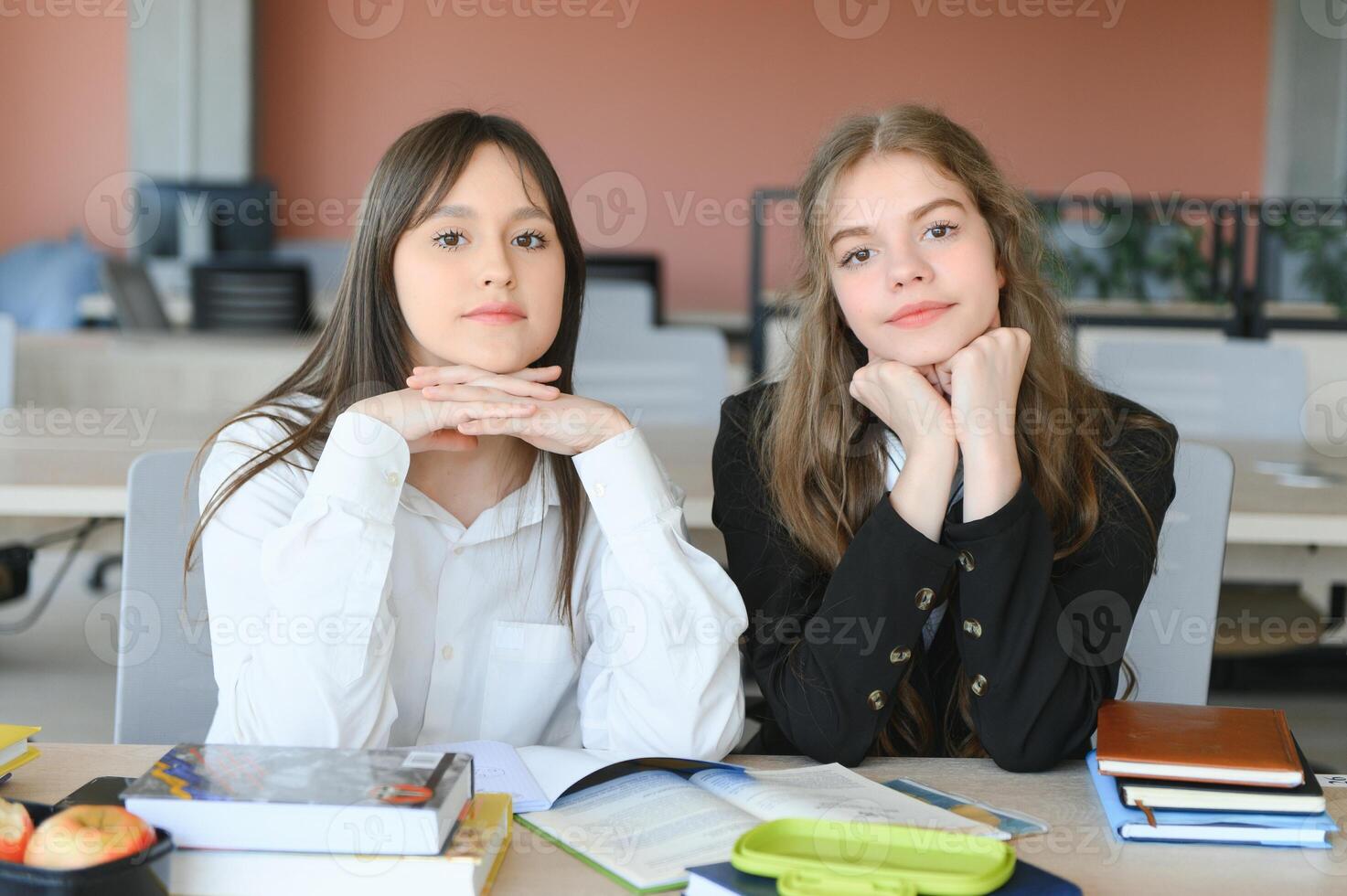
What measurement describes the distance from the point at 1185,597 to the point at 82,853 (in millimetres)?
1396

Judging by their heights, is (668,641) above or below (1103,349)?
below

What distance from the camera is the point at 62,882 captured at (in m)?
0.83

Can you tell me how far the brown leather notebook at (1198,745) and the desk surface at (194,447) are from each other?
967 mm

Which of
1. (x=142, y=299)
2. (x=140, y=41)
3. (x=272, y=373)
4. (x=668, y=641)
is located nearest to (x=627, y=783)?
(x=668, y=641)

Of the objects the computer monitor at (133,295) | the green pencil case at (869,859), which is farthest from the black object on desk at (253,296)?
the green pencil case at (869,859)

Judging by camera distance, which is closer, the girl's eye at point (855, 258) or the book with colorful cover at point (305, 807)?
the book with colorful cover at point (305, 807)

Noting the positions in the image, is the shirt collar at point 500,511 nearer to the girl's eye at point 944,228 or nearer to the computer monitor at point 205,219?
the girl's eye at point 944,228

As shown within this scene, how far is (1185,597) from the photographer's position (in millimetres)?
1763

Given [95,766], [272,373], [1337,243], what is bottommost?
[95,766]

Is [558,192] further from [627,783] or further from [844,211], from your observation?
[627,783]

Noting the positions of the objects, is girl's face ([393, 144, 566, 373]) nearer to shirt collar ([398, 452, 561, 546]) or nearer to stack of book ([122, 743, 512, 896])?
shirt collar ([398, 452, 561, 546])

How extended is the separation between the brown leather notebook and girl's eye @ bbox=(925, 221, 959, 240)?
1.80ft

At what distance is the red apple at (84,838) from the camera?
0.85 metres

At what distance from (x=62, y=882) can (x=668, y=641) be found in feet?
2.16
